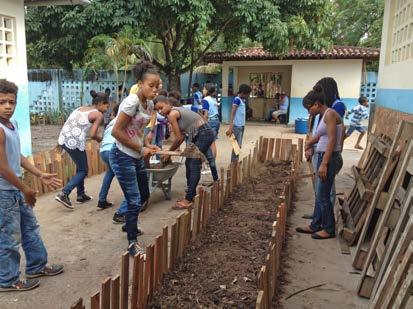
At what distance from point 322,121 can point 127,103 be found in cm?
196

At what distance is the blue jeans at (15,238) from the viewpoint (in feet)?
9.46

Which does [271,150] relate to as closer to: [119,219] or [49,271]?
[119,219]

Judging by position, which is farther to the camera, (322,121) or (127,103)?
→ (322,121)

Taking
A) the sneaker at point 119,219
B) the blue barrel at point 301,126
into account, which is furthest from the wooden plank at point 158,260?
the blue barrel at point 301,126

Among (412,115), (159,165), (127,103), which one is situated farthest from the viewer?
(159,165)

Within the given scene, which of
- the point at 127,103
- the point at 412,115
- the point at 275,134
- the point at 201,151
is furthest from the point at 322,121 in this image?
the point at 275,134

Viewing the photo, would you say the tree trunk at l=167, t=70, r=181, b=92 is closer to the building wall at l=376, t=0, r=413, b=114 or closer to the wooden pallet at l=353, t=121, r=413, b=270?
the building wall at l=376, t=0, r=413, b=114

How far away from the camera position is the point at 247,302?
2.81 metres

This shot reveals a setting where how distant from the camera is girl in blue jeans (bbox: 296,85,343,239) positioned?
12.8 feet

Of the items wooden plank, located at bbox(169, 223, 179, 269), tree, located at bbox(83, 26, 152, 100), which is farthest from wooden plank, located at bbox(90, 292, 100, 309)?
tree, located at bbox(83, 26, 152, 100)

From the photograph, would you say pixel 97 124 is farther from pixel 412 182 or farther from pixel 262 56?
pixel 262 56

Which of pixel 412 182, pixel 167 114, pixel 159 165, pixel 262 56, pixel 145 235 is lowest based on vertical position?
pixel 145 235

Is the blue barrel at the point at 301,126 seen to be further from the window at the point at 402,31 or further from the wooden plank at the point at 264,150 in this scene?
the window at the point at 402,31

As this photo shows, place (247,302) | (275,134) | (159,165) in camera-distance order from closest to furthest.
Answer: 1. (247,302)
2. (159,165)
3. (275,134)
